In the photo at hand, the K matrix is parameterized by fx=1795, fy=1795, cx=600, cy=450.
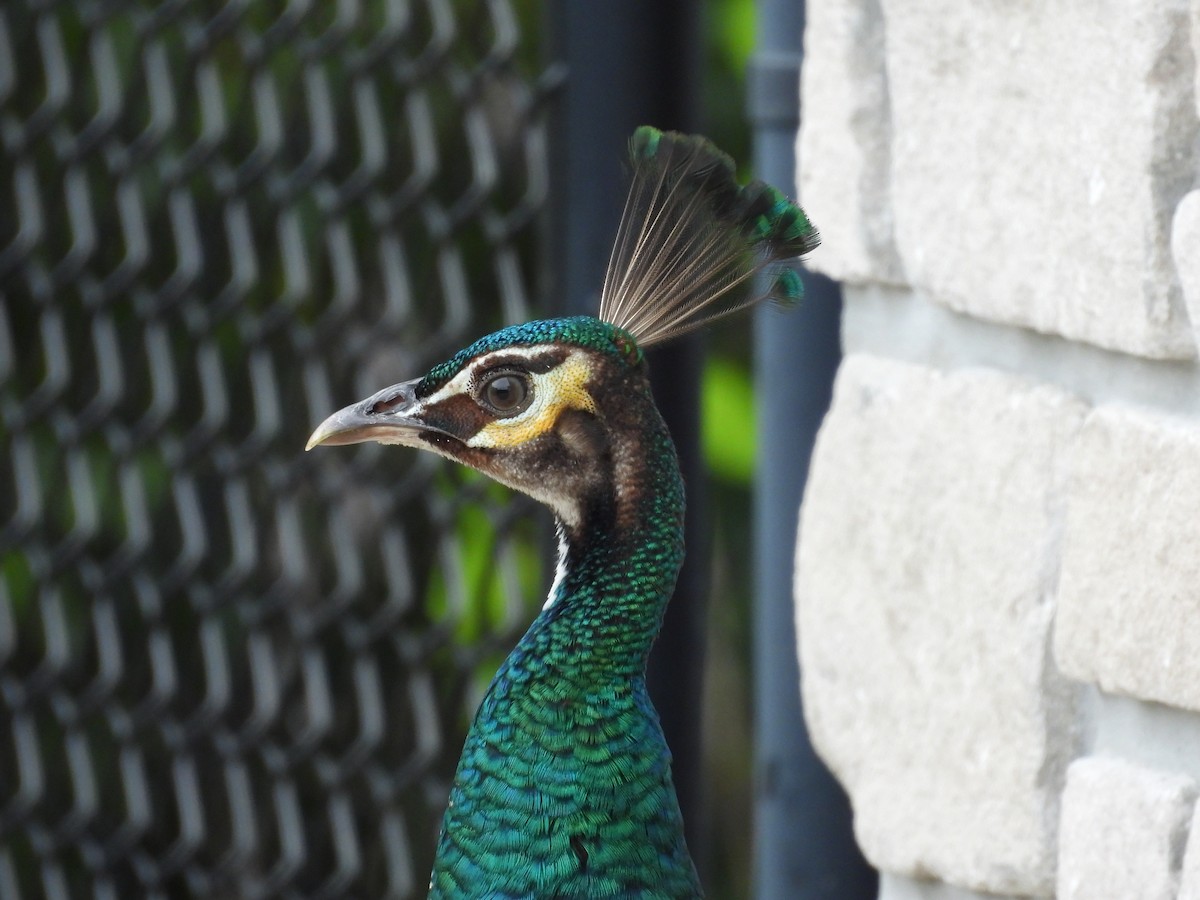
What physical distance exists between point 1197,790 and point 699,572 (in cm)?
36

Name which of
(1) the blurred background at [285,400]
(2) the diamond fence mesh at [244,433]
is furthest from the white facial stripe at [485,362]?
(2) the diamond fence mesh at [244,433]

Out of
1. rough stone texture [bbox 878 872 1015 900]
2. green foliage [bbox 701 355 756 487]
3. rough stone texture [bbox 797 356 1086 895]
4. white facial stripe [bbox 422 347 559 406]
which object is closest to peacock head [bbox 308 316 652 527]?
white facial stripe [bbox 422 347 559 406]

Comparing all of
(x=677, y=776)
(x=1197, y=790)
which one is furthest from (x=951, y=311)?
(x=677, y=776)

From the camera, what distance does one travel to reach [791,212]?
606mm

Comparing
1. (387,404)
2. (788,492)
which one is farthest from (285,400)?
(387,404)

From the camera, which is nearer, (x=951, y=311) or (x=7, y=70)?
(x=951, y=311)

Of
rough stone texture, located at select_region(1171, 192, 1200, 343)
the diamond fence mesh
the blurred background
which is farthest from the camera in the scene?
the diamond fence mesh

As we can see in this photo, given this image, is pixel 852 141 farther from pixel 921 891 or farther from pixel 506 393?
pixel 921 891

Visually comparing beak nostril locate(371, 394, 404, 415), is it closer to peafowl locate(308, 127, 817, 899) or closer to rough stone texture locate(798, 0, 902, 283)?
peafowl locate(308, 127, 817, 899)

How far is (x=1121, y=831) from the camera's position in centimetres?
57

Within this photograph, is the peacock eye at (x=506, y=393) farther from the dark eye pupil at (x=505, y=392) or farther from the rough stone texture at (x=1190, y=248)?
the rough stone texture at (x=1190, y=248)

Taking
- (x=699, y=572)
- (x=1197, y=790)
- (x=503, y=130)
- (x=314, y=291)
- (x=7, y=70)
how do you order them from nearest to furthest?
(x=1197, y=790) → (x=699, y=572) → (x=7, y=70) → (x=314, y=291) → (x=503, y=130)

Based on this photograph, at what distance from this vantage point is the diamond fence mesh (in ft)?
4.08

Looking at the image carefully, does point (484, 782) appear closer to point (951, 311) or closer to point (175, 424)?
point (951, 311)
